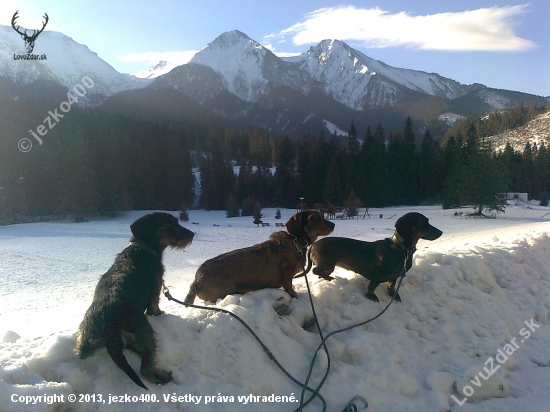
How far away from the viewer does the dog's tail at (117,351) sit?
106 inches

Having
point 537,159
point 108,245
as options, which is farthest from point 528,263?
point 537,159

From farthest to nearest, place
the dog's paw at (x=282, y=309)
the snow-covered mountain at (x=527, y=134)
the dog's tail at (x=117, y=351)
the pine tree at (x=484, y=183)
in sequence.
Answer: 1. the snow-covered mountain at (x=527, y=134)
2. the pine tree at (x=484, y=183)
3. the dog's paw at (x=282, y=309)
4. the dog's tail at (x=117, y=351)

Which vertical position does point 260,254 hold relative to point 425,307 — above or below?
above

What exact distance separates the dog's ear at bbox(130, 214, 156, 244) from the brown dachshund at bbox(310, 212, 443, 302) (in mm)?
2593

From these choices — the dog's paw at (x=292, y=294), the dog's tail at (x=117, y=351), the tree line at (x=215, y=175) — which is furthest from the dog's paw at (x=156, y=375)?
the tree line at (x=215, y=175)

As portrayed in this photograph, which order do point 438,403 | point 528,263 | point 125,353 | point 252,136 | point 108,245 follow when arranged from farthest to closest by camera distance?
1. point 252,136
2. point 108,245
3. point 528,263
4. point 438,403
5. point 125,353

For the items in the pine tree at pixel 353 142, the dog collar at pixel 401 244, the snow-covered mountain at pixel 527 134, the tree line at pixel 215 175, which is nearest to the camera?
the dog collar at pixel 401 244

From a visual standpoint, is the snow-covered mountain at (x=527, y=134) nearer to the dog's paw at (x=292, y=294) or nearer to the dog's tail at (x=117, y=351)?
the dog's paw at (x=292, y=294)

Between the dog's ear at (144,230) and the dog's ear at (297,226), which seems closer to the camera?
the dog's ear at (144,230)

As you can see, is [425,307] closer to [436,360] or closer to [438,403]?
[436,360]

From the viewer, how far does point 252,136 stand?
104250 millimetres

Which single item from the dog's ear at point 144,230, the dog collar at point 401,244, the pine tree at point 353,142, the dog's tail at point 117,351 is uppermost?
the pine tree at point 353,142

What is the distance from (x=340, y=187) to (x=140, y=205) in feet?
114

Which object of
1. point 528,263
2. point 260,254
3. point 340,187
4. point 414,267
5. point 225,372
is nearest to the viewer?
point 225,372
